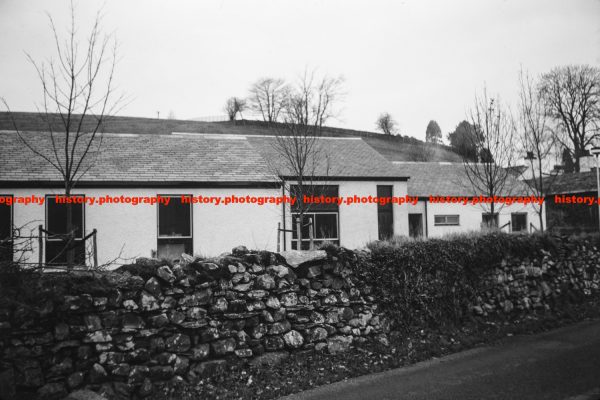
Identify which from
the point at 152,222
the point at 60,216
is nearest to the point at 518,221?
the point at 152,222

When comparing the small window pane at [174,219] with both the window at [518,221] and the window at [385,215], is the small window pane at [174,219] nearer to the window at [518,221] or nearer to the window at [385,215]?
the window at [385,215]

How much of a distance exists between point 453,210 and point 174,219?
52.7 feet

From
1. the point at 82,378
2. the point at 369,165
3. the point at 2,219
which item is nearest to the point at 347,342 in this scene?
the point at 82,378

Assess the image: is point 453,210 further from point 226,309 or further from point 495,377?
point 226,309

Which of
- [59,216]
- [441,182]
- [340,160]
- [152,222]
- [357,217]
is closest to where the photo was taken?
[59,216]

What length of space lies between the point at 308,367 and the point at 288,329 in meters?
0.63

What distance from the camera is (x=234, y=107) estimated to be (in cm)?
6944

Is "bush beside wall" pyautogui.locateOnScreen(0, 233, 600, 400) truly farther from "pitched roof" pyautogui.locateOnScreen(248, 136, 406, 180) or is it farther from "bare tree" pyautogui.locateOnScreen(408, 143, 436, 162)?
"bare tree" pyautogui.locateOnScreen(408, 143, 436, 162)

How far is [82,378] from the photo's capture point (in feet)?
17.5

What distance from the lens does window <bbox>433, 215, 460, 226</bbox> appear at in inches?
979

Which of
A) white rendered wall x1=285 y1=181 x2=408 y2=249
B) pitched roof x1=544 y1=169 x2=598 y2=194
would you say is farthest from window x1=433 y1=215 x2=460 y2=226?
pitched roof x1=544 y1=169 x2=598 y2=194

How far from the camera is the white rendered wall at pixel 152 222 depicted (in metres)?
15.0

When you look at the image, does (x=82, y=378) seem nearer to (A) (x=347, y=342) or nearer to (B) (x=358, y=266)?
(A) (x=347, y=342)

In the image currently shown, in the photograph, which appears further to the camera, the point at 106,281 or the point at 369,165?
the point at 369,165
